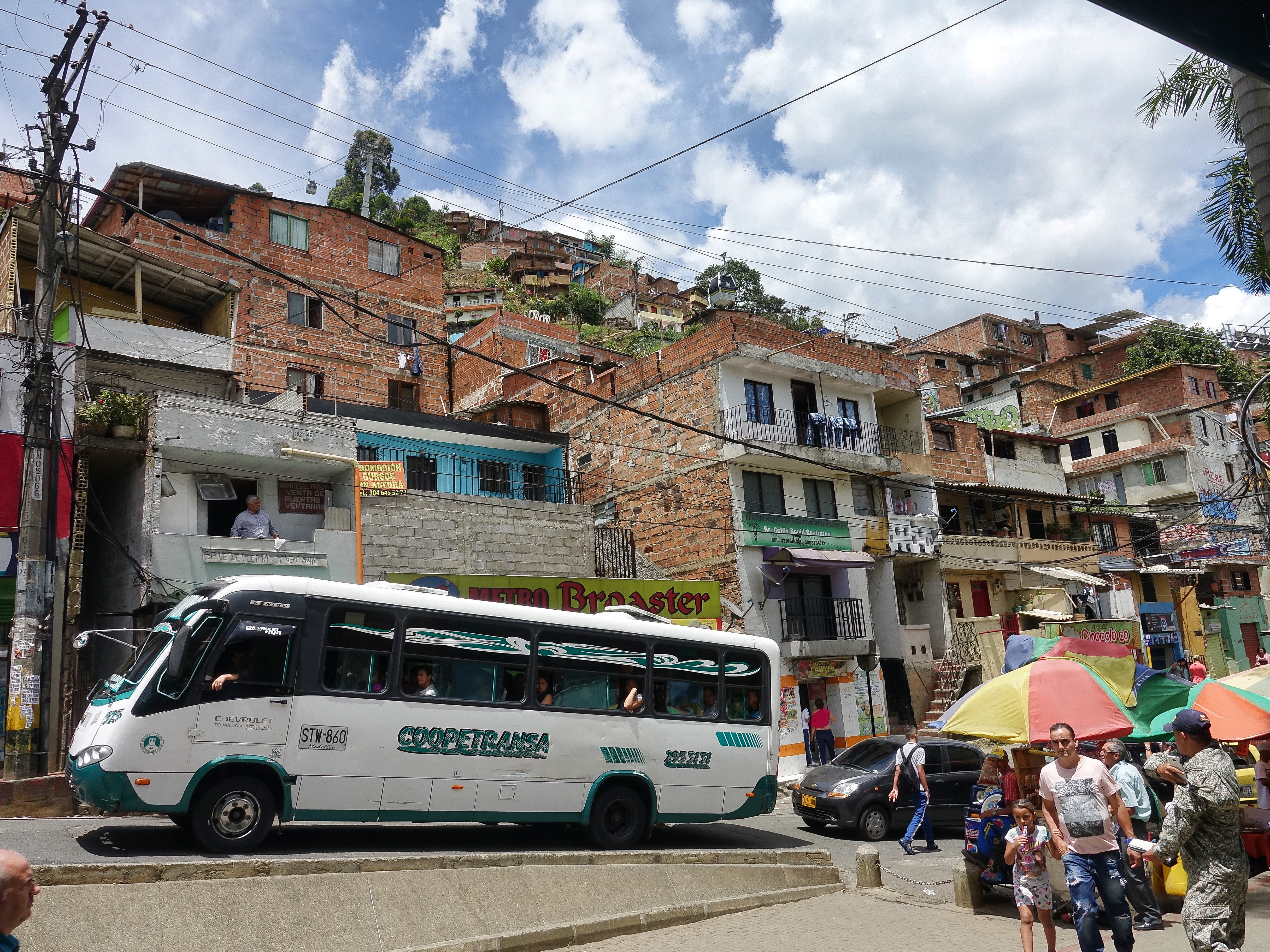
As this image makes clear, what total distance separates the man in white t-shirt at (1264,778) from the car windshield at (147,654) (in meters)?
10.7

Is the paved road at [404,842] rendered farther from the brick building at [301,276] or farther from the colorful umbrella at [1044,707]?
the brick building at [301,276]

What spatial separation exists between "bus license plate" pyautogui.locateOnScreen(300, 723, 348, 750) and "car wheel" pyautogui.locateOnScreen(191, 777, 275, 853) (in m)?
0.57

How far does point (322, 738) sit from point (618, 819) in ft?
13.6

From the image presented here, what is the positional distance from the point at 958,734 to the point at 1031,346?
7767 cm

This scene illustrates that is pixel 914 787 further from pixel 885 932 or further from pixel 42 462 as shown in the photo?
pixel 42 462

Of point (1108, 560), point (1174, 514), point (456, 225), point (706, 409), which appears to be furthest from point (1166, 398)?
point (456, 225)

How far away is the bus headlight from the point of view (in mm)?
16281

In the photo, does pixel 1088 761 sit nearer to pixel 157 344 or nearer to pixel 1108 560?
pixel 157 344

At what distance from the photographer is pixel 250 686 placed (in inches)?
378

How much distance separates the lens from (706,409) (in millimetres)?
27734

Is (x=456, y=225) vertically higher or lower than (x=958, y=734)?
higher

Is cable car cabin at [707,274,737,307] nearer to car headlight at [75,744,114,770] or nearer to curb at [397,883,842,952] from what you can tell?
curb at [397,883,842,952]

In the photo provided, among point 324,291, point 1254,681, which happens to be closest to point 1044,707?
point 1254,681

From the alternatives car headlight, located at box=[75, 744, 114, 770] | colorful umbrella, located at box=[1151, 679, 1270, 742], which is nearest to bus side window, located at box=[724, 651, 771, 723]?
colorful umbrella, located at box=[1151, 679, 1270, 742]
